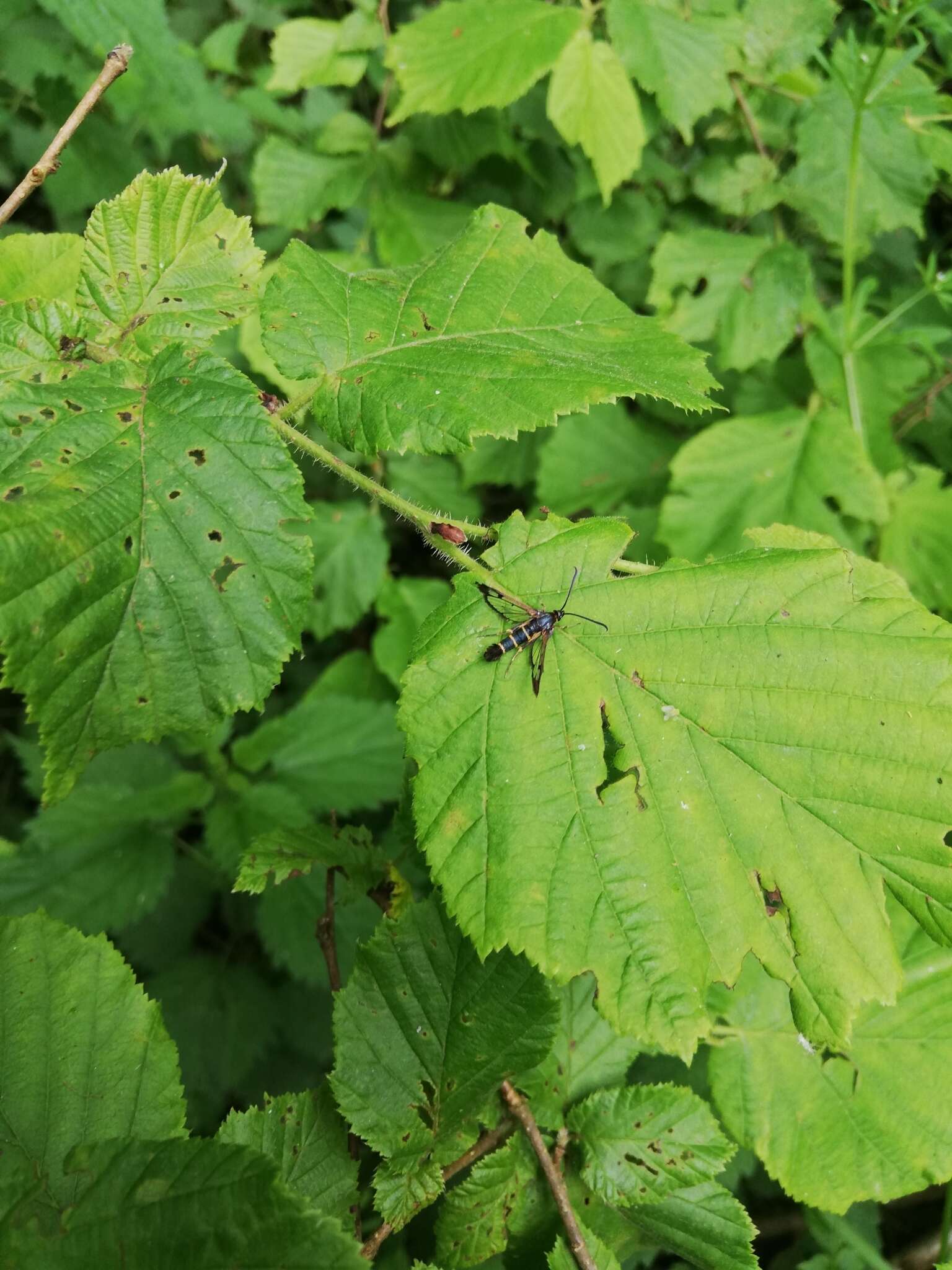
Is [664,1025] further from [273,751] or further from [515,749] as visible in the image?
[273,751]

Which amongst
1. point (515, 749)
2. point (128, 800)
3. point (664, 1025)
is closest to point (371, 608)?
point (128, 800)

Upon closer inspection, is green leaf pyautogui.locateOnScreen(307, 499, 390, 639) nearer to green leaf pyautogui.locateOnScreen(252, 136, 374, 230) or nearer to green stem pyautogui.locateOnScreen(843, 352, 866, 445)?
Result: green leaf pyautogui.locateOnScreen(252, 136, 374, 230)

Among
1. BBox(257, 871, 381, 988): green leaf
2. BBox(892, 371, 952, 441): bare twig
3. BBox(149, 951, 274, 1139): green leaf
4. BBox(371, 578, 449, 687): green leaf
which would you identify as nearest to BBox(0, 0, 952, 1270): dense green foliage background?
BBox(257, 871, 381, 988): green leaf

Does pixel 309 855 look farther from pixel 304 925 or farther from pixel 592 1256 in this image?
pixel 304 925

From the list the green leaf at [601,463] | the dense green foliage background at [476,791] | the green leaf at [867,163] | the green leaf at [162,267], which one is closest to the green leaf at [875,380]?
the green leaf at [867,163]

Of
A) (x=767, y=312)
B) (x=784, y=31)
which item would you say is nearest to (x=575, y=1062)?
(x=767, y=312)

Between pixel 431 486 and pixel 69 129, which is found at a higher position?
pixel 69 129
